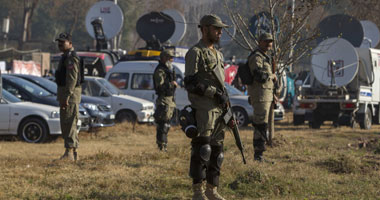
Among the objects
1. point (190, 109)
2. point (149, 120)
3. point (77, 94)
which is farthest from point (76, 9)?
point (190, 109)

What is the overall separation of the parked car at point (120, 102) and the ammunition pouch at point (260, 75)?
885cm

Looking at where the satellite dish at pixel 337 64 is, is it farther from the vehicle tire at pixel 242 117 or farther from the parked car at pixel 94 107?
the parked car at pixel 94 107

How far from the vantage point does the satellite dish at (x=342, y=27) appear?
16.6m

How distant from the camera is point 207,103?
671 cm

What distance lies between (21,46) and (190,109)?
4393cm

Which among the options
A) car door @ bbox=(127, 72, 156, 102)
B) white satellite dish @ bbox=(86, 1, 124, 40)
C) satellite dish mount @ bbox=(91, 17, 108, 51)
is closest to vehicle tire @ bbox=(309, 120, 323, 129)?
car door @ bbox=(127, 72, 156, 102)

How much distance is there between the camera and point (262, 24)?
42.3 ft

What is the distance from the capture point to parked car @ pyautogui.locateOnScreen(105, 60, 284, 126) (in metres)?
19.4

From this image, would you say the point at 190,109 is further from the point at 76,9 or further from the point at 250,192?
the point at 76,9

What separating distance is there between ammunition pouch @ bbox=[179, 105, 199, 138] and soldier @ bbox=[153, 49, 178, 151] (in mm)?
4556

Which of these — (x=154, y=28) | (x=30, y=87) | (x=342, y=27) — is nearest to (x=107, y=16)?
(x=154, y=28)

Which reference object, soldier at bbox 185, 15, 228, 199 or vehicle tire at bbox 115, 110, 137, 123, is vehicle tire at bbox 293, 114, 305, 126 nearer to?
vehicle tire at bbox 115, 110, 137, 123

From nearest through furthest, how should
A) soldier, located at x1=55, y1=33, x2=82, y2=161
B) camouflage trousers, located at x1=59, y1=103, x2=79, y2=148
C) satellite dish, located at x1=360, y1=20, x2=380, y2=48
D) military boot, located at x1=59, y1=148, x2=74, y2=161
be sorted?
soldier, located at x1=55, y1=33, x2=82, y2=161, camouflage trousers, located at x1=59, y1=103, x2=79, y2=148, military boot, located at x1=59, y1=148, x2=74, y2=161, satellite dish, located at x1=360, y1=20, x2=380, y2=48

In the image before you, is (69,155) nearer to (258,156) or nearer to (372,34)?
(258,156)
